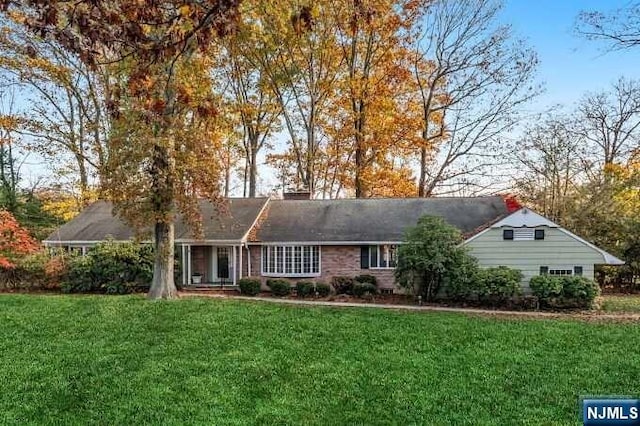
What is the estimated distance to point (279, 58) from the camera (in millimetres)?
26031

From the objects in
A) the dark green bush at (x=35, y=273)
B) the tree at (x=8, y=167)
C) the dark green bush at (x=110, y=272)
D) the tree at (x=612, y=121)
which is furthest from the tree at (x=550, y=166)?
the tree at (x=8, y=167)

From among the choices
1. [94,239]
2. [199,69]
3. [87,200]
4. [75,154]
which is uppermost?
[199,69]

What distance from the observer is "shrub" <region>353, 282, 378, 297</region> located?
1627cm

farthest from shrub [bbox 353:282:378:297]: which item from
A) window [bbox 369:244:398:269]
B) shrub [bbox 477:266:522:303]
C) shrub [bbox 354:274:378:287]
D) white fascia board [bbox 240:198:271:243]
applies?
white fascia board [bbox 240:198:271:243]

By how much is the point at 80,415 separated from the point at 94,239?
15.1 meters

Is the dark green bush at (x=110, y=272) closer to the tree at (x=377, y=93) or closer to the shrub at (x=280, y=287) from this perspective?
the shrub at (x=280, y=287)

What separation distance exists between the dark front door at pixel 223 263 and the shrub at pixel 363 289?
6164mm

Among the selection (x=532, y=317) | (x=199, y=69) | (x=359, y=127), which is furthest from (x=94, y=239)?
(x=532, y=317)

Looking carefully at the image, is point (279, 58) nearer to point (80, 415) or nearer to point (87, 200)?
point (87, 200)

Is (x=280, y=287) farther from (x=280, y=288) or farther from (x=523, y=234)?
(x=523, y=234)

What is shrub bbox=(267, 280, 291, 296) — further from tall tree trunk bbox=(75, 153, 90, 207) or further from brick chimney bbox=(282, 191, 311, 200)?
tall tree trunk bbox=(75, 153, 90, 207)

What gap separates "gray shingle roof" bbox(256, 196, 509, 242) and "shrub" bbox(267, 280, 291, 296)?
241cm

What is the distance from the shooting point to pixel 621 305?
1451 centimetres

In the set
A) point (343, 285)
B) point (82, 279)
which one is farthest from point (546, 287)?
point (82, 279)
